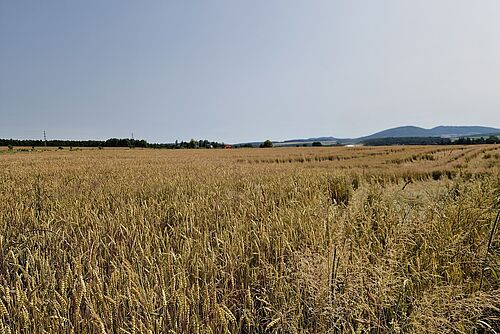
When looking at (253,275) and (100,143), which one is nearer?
(253,275)

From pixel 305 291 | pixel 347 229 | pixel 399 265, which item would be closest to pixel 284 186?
pixel 347 229

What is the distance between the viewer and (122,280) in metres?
1.89

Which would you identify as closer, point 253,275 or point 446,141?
point 253,275

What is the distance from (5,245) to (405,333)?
3.27m

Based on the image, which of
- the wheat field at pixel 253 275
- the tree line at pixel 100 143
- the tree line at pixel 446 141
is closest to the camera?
the wheat field at pixel 253 275

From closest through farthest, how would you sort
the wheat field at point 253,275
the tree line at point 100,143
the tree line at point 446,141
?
the wheat field at point 253,275
the tree line at point 446,141
the tree line at point 100,143

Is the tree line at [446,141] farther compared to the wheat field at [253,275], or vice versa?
the tree line at [446,141]

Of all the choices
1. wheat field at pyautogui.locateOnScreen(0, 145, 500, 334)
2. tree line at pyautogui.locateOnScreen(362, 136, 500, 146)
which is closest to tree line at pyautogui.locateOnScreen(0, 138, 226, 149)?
tree line at pyautogui.locateOnScreen(362, 136, 500, 146)

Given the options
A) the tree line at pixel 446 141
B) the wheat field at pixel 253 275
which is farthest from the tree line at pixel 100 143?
the wheat field at pixel 253 275

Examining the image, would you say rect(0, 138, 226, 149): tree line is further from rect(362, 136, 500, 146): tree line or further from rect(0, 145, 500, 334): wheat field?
rect(0, 145, 500, 334): wheat field

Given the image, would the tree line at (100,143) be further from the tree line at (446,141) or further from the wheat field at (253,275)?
the wheat field at (253,275)

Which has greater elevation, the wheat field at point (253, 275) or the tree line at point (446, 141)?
the tree line at point (446, 141)

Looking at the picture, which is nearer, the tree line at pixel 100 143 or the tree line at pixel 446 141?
the tree line at pixel 446 141

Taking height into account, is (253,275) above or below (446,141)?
below
